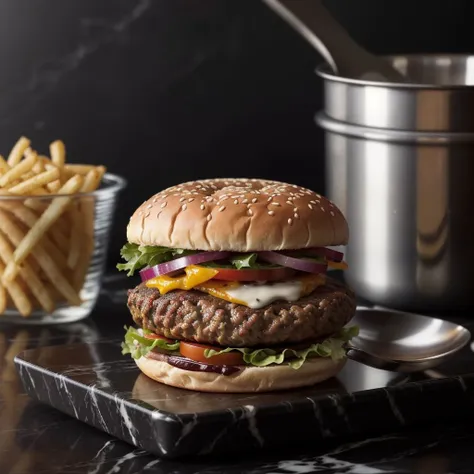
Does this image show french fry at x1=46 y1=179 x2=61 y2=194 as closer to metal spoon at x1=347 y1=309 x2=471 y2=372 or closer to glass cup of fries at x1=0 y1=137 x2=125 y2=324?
glass cup of fries at x1=0 y1=137 x2=125 y2=324

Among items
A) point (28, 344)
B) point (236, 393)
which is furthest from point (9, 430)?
point (28, 344)

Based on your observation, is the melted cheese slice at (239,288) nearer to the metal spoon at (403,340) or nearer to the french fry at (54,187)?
the metal spoon at (403,340)

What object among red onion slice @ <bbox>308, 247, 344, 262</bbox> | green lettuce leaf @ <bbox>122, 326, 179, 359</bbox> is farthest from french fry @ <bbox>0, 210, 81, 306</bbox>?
red onion slice @ <bbox>308, 247, 344, 262</bbox>

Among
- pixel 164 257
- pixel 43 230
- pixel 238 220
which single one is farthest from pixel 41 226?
pixel 238 220

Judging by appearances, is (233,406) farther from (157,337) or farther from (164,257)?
(164,257)

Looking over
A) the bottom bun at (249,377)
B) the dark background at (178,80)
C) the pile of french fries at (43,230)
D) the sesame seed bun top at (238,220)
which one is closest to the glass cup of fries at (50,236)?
the pile of french fries at (43,230)

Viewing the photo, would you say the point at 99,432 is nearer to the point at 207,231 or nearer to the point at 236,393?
the point at 236,393

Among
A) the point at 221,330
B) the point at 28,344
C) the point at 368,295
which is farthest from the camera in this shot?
the point at 368,295
